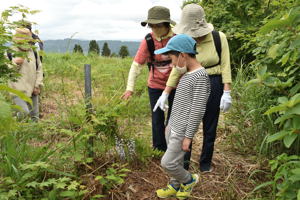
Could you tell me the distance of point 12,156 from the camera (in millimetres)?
2357

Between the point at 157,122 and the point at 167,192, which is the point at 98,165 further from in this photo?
the point at 157,122

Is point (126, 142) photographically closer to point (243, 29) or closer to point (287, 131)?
point (287, 131)

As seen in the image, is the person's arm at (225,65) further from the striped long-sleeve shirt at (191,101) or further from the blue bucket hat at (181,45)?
the blue bucket hat at (181,45)

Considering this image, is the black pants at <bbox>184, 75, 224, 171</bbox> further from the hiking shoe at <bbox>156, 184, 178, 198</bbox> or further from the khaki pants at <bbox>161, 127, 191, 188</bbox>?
the khaki pants at <bbox>161, 127, 191, 188</bbox>

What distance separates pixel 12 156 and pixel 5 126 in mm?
1560

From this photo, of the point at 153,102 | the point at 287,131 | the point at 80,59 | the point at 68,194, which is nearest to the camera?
the point at 287,131

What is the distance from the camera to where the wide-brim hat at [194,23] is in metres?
2.52

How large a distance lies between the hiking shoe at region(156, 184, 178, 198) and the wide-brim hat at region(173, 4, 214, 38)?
4.40 ft

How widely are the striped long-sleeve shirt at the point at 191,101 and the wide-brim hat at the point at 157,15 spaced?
2.32ft

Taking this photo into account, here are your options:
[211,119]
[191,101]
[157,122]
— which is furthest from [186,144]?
[157,122]

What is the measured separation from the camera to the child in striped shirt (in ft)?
7.40

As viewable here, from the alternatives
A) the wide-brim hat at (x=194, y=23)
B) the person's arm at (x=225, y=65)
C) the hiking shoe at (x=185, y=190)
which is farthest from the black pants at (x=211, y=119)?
the wide-brim hat at (x=194, y=23)

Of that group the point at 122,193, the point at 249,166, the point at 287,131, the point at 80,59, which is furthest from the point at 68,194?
the point at 80,59

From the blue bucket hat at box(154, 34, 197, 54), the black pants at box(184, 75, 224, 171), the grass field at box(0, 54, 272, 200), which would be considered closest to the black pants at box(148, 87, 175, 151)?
the grass field at box(0, 54, 272, 200)
